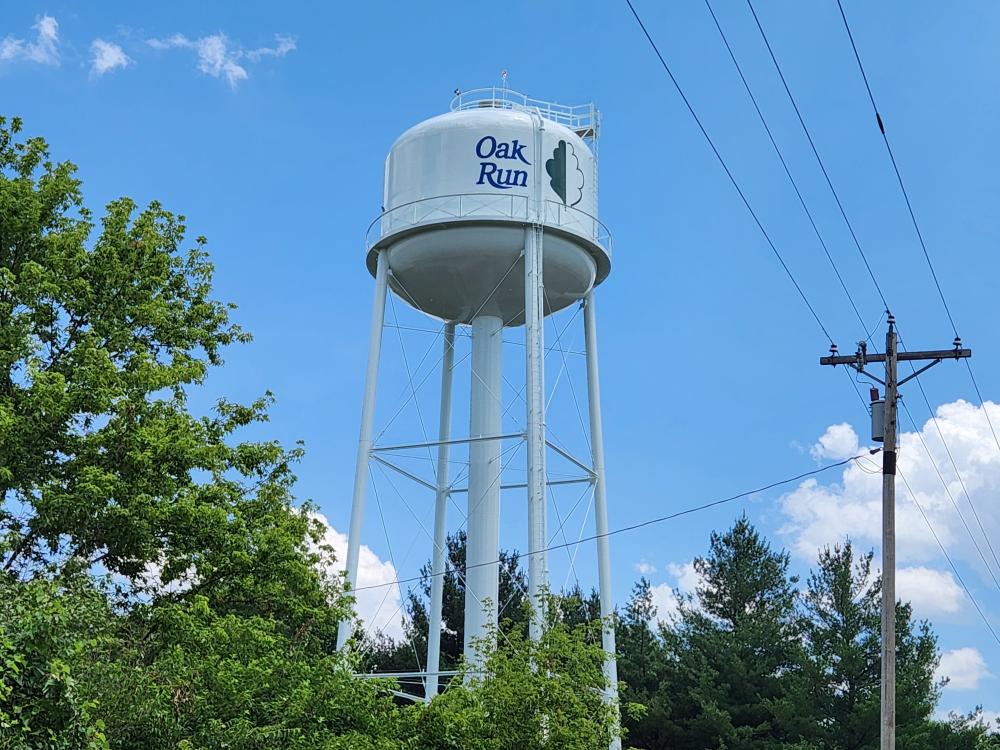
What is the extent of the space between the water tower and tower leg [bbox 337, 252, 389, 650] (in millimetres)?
23

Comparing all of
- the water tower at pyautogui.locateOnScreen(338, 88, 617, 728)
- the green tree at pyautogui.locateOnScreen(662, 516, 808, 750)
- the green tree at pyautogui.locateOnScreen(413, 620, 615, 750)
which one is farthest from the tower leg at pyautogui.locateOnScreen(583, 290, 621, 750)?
Result: the green tree at pyautogui.locateOnScreen(662, 516, 808, 750)

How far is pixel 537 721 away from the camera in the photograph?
16406mm

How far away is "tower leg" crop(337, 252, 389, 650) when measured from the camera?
23.0 m

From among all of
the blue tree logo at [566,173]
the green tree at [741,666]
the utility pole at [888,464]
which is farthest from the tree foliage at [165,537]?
the green tree at [741,666]

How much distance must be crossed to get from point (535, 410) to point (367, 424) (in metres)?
3.03

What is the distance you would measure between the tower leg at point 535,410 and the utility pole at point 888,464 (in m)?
5.25

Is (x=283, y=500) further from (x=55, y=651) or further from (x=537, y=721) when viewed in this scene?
(x=55, y=651)

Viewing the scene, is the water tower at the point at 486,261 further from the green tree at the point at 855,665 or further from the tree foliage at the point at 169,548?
the green tree at the point at 855,665

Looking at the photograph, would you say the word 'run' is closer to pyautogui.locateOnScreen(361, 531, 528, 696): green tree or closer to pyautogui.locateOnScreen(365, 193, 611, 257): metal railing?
pyautogui.locateOnScreen(365, 193, 611, 257): metal railing

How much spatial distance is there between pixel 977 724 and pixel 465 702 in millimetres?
20308

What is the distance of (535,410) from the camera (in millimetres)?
22688

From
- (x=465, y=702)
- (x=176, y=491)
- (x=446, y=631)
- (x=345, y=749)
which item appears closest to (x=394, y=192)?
(x=176, y=491)

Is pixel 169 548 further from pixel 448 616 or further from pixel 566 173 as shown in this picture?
pixel 448 616

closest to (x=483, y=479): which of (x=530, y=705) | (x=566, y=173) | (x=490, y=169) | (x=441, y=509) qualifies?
(x=441, y=509)
